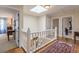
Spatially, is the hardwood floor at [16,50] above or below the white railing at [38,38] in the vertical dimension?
below

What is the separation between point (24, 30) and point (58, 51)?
26.6 inches

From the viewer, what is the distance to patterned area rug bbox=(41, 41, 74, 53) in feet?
5.17

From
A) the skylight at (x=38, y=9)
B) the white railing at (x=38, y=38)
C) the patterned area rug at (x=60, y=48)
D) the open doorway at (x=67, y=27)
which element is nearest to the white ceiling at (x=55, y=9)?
the skylight at (x=38, y=9)

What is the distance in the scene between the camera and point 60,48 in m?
1.60

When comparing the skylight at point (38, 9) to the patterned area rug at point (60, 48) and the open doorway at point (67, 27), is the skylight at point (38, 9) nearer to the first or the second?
the open doorway at point (67, 27)

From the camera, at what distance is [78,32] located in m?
1.58

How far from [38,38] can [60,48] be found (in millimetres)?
413

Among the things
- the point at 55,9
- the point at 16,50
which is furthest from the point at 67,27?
the point at 16,50

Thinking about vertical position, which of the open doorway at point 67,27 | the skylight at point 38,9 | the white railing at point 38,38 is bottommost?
the white railing at point 38,38

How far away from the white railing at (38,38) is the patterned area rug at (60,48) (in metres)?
0.13

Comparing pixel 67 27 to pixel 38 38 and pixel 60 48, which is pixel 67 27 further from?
pixel 38 38

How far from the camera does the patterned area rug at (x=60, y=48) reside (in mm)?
1577

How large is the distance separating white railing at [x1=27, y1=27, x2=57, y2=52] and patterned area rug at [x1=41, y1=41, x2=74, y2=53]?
13cm
